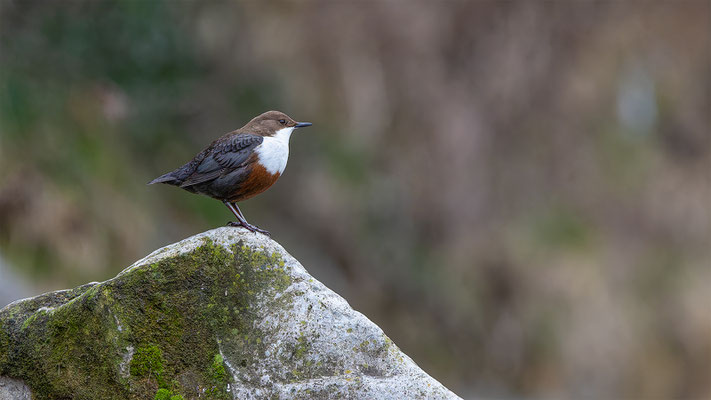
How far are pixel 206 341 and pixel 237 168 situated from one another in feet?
3.47

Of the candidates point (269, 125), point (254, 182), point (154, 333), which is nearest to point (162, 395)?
point (154, 333)

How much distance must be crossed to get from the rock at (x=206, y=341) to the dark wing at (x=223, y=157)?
0.72 metres

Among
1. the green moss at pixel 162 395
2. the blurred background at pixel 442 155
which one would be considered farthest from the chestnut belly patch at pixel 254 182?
the blurred background at pixel 442 155

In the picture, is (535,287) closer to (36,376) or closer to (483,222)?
(483,222)

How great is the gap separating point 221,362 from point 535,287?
1138cm

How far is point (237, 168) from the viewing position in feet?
13.5

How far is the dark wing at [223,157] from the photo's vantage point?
4133 millimetres

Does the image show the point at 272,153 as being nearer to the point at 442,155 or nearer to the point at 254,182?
the point at 254,182

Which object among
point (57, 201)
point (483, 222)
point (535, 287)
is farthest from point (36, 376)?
point (483, 222)

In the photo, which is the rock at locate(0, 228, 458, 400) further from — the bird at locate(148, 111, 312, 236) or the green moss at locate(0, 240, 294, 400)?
the bird at locate(148, 111, 312, 236)

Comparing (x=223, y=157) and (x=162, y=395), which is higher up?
(x=223, y=157)

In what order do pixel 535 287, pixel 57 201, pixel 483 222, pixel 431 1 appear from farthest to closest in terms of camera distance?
1. pixel 431 1
2. pixel 483 222
3. pixel 535 287
4. pixel 57 201

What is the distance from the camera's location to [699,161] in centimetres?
1698

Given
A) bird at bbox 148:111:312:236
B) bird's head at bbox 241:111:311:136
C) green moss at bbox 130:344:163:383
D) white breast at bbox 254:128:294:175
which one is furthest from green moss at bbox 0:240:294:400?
bird's head at bbox 241:111:311:136
